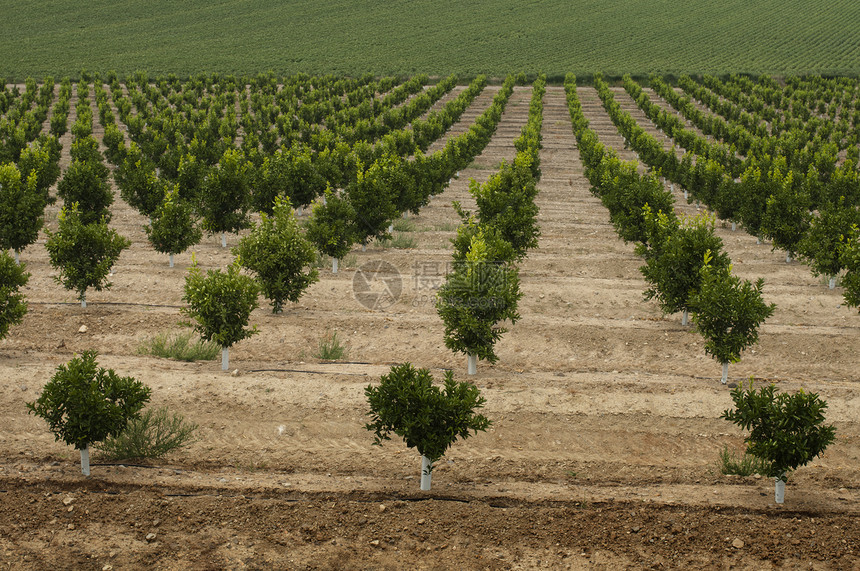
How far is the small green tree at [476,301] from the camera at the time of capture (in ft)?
56.1

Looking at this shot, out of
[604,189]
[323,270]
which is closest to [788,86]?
[604,189]

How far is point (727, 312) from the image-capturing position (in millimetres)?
17000

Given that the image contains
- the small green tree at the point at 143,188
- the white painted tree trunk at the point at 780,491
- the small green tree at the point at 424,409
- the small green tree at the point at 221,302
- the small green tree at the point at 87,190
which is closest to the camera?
the small green tree at the point at 424,409

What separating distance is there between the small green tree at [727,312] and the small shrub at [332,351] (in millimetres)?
8813

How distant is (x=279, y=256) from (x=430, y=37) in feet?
325

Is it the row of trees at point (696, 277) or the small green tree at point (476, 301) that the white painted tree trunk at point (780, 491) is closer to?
the row of trees at point (696, 277)

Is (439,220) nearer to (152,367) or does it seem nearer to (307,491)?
(152,367)

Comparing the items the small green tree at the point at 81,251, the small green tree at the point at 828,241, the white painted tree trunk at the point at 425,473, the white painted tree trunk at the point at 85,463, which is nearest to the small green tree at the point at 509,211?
the small green tree at the point at 828,241

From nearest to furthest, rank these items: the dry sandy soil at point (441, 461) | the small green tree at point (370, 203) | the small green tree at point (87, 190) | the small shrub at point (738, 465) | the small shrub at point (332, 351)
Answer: the dry sandy soil at point (441, 461)
the small shrub at point (738, 465)
the small shrub at point (332, 351)
the small green tree at point (370, 203)
the small green tree at point (87, 190)

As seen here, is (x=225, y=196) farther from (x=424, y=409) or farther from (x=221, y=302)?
(x=424, y=409)

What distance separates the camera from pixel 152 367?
59.2ft

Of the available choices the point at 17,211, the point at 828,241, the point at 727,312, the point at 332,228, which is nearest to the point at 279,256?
the point at 332,228

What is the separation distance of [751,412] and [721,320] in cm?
532

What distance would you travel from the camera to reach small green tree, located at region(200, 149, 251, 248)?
28.5 m
